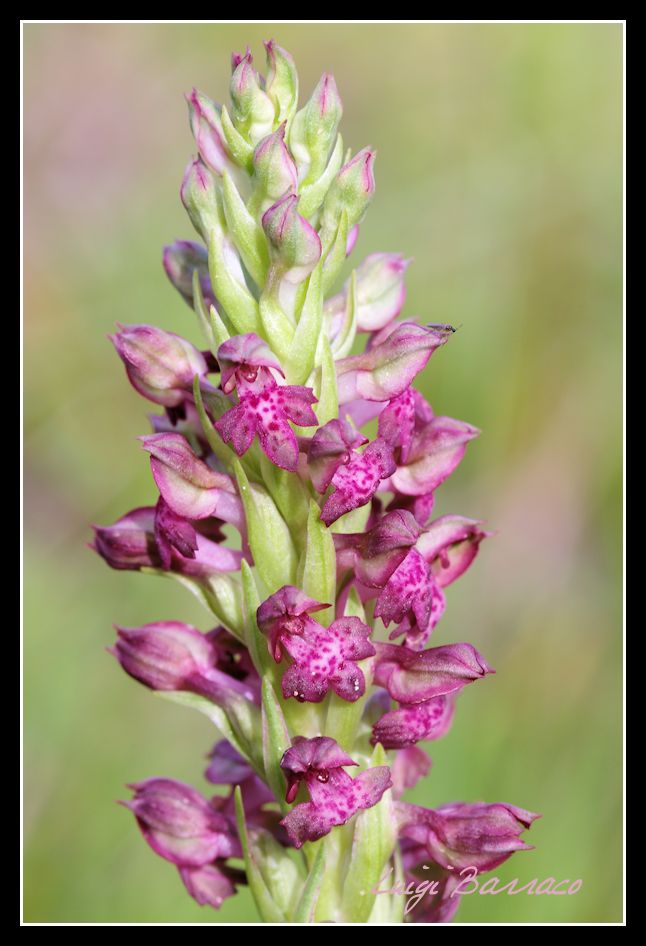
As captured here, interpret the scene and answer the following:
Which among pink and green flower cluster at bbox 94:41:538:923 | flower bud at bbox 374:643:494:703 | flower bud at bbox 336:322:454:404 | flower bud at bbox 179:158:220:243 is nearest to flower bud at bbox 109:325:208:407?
pink and green flower cluster at bbox 94:41:538:923

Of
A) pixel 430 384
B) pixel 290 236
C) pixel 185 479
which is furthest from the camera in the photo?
pixel 430 384

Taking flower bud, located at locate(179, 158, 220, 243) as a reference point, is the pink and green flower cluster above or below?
below

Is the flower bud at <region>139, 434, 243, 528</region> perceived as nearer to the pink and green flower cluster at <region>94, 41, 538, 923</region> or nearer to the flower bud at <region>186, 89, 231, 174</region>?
the pink and green flower cluster at <region>94, 41, 538, 923</region>

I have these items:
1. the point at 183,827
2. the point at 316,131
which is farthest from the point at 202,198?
Result: the point at 183,827

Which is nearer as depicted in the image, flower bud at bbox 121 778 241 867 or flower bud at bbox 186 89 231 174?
flower bud at bbox 186 89 231 174

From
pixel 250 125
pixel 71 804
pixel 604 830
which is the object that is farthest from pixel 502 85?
pixel 71 804

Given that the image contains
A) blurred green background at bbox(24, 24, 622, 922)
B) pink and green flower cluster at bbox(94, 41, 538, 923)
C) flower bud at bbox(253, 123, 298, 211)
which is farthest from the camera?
blurred green background at bbox(24, 24, 622, 922)

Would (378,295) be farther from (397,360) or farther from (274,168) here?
(274,168)

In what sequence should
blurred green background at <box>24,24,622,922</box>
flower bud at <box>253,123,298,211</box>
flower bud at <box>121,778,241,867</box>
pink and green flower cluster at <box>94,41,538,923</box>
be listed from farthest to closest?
1. blurred green background at <box>24,24,622,922</box>
2. flower bud at <box>121,778,241,867</box>
3. flower bud at <box>253,123,298,211</box>
4. pink and green flower cluster at <box>94,41,538,923</box>
